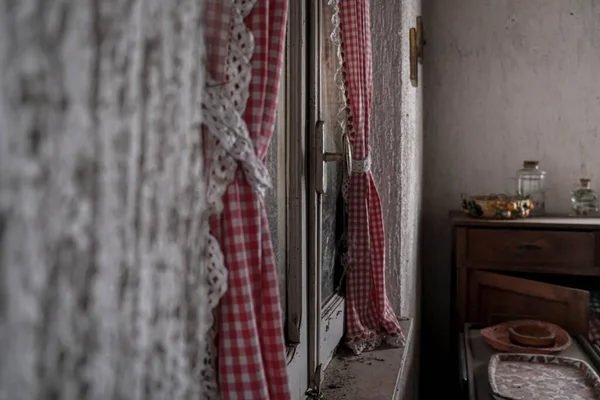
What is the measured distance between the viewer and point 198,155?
377 millimetres

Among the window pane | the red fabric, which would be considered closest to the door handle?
the window pane

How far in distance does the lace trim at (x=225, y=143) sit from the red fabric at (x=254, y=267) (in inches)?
0.5

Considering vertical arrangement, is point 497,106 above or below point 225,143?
above

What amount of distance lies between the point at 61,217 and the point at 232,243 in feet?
0.80

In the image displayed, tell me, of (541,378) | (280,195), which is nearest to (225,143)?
(280,195)

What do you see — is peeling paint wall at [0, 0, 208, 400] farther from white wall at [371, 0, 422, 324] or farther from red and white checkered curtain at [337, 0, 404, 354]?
white wall at [371, 0, 422, 324]

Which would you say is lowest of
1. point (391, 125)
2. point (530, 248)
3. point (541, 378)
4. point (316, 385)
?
point (541, 378)

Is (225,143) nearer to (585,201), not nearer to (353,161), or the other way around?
(353,161)

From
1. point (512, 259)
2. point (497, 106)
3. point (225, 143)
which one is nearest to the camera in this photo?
point (225, 143)

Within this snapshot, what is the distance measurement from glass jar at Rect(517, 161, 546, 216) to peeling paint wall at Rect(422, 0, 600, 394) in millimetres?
103

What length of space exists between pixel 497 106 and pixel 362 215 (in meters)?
1.44

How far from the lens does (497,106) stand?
2.46 metres

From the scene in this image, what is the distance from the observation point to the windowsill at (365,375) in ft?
3.52

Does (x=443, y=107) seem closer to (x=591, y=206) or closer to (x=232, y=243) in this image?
(x=591, y=206)
